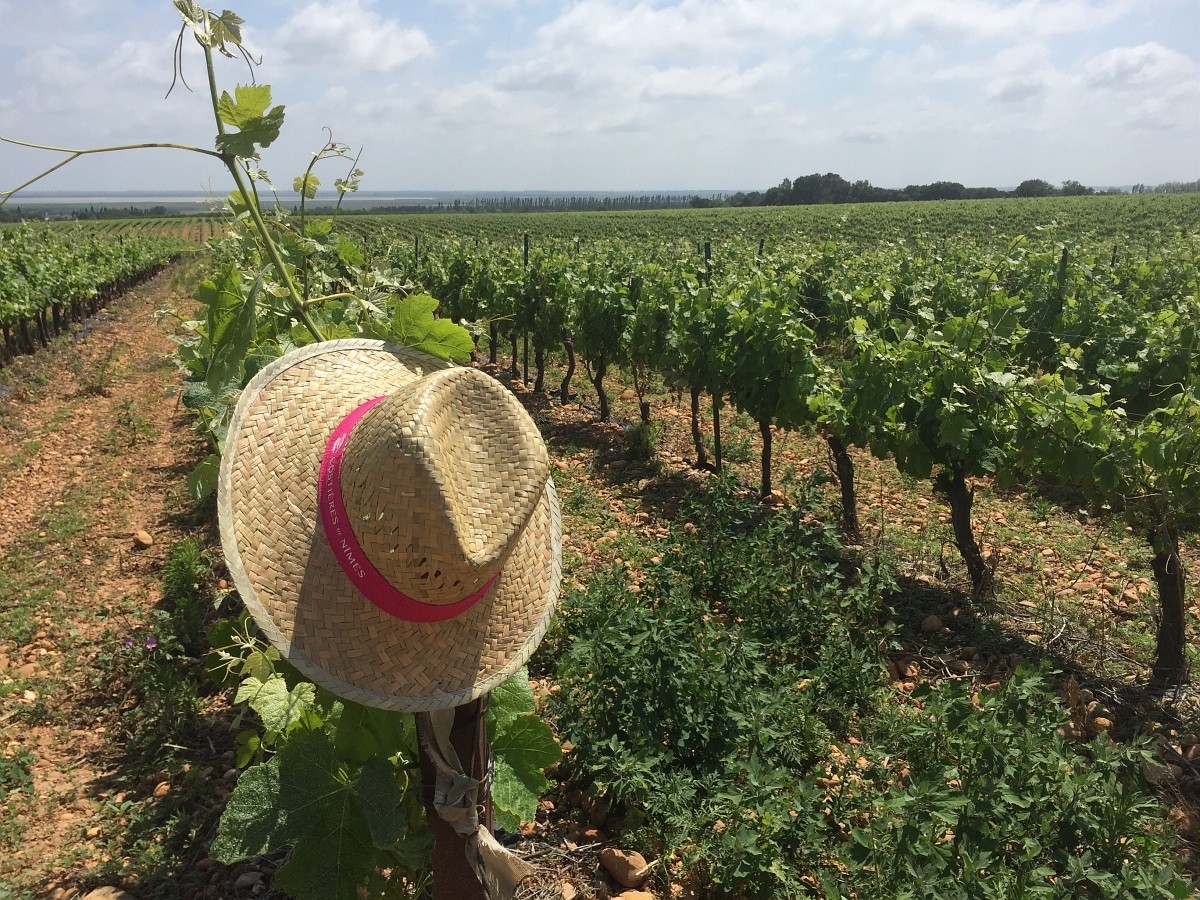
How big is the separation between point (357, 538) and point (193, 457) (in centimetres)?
877

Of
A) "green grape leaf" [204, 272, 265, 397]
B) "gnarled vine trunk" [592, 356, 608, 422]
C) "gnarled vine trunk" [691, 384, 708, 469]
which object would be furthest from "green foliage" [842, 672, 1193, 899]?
"gnarled vine trunk" [592, 356, 608, 422]

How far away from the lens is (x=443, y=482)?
4.64ft

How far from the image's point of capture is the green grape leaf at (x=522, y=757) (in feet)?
8.36

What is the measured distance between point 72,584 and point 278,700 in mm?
4852

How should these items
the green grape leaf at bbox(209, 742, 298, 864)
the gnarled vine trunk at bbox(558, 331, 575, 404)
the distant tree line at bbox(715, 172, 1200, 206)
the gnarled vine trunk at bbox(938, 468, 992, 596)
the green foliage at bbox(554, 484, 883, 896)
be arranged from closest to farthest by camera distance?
the green grape leaf at bbox(209, 742, 298, 864) < the green foliage at bbox(554, 484, 883, 896) < the gnarled vine trunk at bbox(938, 468, 992, 596) < the gnarled vine trunk at bbox(558, 331, 575, 404) < the distant tree line at bbox(715, 172, 1200, 206)

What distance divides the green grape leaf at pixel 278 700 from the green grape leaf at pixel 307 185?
6.69 feet

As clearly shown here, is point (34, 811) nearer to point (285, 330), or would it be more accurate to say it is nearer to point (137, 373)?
point (285, 330)

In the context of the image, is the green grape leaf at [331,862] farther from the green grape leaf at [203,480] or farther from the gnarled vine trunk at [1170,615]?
the gnarled vine trunk at [1170,615]

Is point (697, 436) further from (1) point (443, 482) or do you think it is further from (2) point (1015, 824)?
(1) point (443, 482)

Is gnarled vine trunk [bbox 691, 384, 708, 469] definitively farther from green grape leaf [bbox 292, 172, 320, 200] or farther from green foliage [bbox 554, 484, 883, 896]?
green grape leaf [bbox 292, 172, 320, 200]

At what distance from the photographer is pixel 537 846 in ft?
10.8

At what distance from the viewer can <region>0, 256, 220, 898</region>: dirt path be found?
3.57 m

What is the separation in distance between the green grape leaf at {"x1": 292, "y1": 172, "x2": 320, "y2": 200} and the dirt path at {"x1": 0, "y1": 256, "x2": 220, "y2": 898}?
1669 mm

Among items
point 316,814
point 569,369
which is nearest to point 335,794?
point 316,814
